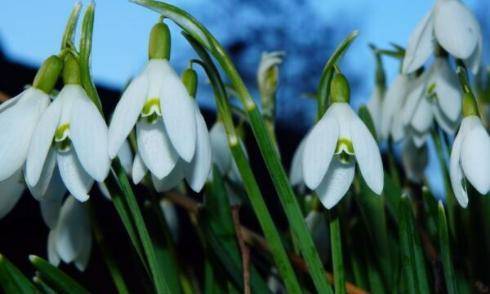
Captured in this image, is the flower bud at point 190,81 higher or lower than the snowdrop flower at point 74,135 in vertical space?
higher

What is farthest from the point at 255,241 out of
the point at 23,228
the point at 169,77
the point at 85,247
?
the point at 23,228

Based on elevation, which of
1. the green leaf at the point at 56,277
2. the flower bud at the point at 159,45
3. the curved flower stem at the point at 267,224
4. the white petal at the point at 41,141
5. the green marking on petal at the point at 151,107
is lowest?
the green leaf at the point at 56,277

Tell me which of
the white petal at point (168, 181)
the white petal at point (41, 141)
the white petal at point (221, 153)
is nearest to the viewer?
the white petal at point (41, 141)

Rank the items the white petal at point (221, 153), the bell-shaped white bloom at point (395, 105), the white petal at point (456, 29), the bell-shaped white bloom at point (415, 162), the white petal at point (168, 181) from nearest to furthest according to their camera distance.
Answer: the white petal at point (168, 181) < the white petal at point (456, 29) < the white petal at point (221, 153) < the bell-shaped white bloom at point (395, 105) < the bell-shaped white bloom at point (415, 162)

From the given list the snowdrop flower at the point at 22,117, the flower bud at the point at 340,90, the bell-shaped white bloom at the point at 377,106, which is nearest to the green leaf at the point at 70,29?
the snowdrop flower at the point at 22,117

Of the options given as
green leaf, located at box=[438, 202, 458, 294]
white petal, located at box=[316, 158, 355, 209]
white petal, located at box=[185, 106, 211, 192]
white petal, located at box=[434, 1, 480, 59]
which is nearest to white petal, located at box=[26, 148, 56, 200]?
white petal, located at box=[185, 106, 211, 192]

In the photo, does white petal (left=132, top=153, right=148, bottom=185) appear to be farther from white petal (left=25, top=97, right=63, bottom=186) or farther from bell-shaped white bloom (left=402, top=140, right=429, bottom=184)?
bell-shaped white bloom (left=402, top=140, right=429, bottom=184)

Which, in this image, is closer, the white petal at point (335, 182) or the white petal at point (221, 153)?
the white petal at point (335, 182)

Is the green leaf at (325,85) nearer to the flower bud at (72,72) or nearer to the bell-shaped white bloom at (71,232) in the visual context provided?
the flower bud at (72,72)
